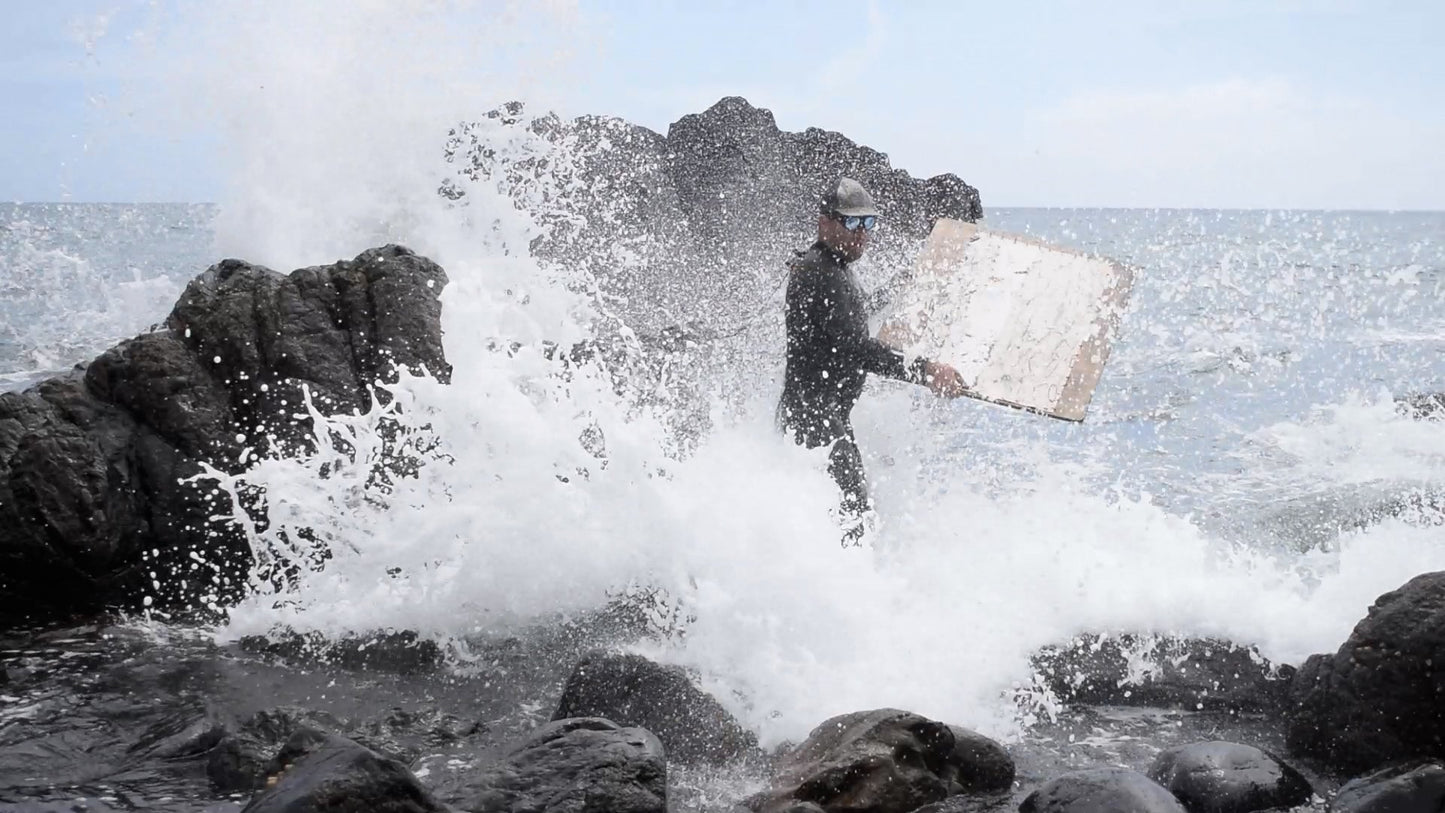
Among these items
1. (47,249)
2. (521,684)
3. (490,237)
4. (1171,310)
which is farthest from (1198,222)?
(521,684)

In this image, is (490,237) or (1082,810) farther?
(490,237)

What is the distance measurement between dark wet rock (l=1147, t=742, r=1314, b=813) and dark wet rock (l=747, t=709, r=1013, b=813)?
1.96 ft

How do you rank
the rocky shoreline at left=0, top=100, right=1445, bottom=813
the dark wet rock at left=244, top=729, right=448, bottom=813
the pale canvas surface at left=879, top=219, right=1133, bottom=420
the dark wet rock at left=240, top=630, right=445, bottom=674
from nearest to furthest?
the dark wet rock at left=244, top=729, right=448, bottom=813, the rocky shoreline at left=0, top=100, right=1445, bottom=813, the dark wet rock at left=240, top=630, right=445, bottom=674, the pale canvas surface at left=879, top=219, right=1133, bottom=420

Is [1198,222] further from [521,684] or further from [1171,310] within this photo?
[521,684]

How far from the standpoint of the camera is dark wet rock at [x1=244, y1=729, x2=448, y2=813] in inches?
133

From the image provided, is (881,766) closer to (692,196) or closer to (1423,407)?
(1423,407)

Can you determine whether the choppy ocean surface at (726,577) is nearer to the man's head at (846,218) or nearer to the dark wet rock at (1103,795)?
the dark wet rock at (1103,795)

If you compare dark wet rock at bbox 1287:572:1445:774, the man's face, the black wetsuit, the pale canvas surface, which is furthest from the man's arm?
dark wet rock at bbox 1287:572:1445:774

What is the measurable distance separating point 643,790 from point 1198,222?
97.0 metres

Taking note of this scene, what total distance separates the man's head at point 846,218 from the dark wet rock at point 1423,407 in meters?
9.60

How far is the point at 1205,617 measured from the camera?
608 centimetres

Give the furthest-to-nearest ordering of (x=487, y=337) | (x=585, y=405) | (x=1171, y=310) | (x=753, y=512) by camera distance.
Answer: (x=1171, y=310) → (x=487, y=337) → (x=585, y=405) → (x=753, y=512)

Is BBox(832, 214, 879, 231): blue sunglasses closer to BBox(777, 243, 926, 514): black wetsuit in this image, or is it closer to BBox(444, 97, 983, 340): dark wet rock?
BBox(777, 243, 926, 514): black wetsuit

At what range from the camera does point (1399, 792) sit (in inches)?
153
